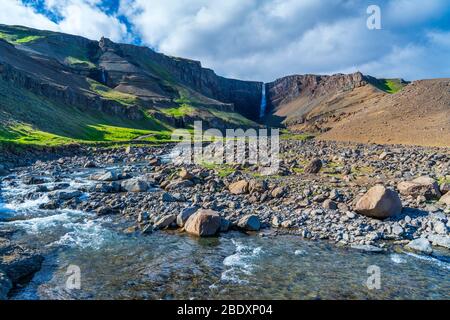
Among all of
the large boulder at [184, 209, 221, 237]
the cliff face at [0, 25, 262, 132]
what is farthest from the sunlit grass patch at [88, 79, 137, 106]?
the large boulder at [184, 209, 221, 237]

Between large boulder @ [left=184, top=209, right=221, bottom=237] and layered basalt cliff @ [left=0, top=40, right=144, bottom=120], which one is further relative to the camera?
layered basalt cliff @ [left=0, top=40, right=144, bottom=120]

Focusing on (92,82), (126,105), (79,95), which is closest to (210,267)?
(79,95)

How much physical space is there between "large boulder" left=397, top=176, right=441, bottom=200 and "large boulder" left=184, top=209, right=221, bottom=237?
14.6 metres

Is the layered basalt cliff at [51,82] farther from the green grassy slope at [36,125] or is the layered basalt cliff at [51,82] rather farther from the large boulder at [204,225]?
the large boulder at [204,225]

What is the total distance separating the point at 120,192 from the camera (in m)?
29.3

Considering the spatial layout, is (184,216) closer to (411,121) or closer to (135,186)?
(135,186)

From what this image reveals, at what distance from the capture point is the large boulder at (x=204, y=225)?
62.8 ft

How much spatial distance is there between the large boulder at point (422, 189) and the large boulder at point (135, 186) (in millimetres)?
20879

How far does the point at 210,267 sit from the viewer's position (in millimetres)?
15227

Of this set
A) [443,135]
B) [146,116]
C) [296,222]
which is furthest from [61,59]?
[296,222]

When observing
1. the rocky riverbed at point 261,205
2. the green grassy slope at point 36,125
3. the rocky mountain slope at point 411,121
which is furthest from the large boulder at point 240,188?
the rocky mountain slope at point 411,121

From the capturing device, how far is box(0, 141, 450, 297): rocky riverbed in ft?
59.3

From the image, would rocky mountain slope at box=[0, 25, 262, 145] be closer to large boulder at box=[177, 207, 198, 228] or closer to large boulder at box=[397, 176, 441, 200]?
large boulder at box=[177, 207, 198, 228]
